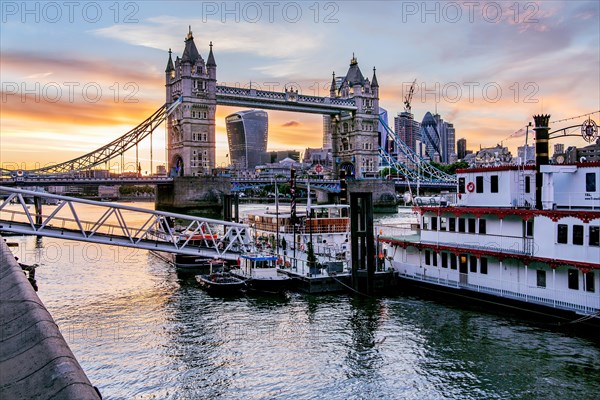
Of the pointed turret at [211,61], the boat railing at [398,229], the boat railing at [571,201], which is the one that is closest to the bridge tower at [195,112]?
the pointed turret at [211,61]

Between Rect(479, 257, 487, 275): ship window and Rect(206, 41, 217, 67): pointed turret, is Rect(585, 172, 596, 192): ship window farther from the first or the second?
Rect(206, 41, 217, 67): pointed turret

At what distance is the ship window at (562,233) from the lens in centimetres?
2495

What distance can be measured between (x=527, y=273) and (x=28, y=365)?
2492cm

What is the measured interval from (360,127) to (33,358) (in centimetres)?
13926

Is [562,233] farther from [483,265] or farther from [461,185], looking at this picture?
[461,185]

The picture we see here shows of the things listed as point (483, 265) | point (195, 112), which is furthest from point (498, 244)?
point (195, 112)

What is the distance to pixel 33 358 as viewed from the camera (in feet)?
22.0

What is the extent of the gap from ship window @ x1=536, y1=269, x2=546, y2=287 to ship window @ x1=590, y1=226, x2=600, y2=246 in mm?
3065

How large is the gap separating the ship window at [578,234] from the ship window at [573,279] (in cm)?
134

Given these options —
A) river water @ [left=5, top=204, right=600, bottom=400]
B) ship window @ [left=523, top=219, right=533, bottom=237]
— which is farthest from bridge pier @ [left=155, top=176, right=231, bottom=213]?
ship window @ [left=523, top=219, right=533, bottom=237]

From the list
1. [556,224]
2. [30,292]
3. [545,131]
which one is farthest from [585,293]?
[30,292]

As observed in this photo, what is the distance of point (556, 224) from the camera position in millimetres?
25344

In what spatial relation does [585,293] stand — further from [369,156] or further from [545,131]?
[369,156]

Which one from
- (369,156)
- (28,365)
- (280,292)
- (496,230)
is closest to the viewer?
(28,365)
